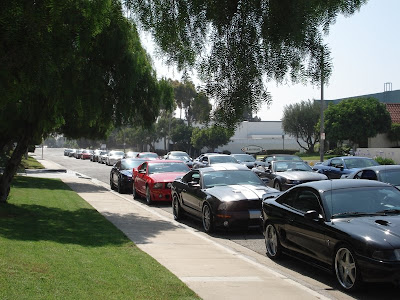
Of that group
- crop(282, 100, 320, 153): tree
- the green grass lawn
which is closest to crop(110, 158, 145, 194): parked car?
the green grass lawn

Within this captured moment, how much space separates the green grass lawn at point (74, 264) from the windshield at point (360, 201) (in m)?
2.57

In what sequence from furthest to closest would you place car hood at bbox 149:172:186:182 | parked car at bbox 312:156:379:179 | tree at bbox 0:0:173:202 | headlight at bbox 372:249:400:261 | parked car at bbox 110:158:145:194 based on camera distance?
A: parked car at bbox 110:158:145:194
parked car at bbox 312:156:379:179
car hood at bbox 149:172:186:182
headlight at bbox 372:249:400:261
tree at bbox 0:0:173:202

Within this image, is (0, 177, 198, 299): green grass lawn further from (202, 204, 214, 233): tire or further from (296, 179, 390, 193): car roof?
(296, 179, 390, 193): car roof

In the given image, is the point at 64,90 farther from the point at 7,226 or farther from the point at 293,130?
the point at 293,130

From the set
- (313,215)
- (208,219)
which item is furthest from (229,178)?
(313,215)

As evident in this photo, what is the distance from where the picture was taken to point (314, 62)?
4551 mm

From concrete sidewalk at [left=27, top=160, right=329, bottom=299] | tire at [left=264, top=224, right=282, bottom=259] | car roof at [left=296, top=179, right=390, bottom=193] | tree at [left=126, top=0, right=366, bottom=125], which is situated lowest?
concrete sidewalk at [left=27, top=160, right=329, bottom=299]

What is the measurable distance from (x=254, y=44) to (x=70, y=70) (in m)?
8.04

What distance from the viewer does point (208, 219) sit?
39.6ft

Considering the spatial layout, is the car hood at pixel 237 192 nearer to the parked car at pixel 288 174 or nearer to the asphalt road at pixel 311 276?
the asphalt road at pixel 311 276

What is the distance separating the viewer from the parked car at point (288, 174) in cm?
1919

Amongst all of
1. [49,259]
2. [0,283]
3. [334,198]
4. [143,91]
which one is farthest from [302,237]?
[143,91]

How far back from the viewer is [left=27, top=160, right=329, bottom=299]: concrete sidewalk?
22.3 feet

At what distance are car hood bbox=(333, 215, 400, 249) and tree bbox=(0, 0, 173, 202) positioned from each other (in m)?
3.82
